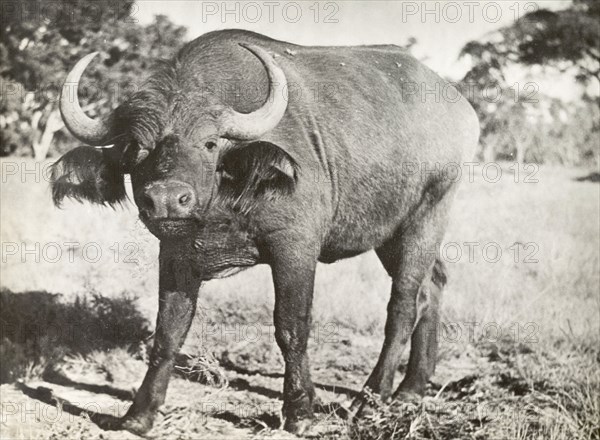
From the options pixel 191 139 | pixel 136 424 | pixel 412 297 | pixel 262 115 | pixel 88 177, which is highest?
pixel 262 115

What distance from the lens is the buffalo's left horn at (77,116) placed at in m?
3.04

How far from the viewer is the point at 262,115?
9.92 ft

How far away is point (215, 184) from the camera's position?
10.1 ft

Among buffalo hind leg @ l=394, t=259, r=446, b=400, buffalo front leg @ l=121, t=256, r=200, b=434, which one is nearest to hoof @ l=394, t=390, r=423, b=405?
buffalo hind leg @ l=394, t=259, r=446, b=400

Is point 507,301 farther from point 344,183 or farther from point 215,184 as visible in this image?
point 215,184

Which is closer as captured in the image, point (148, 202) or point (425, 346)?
point (148, 202)

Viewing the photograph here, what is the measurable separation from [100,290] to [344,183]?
166 centimetres

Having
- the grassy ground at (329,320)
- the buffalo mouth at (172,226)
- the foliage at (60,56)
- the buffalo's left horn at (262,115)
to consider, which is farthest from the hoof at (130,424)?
the foliage at (60,56)

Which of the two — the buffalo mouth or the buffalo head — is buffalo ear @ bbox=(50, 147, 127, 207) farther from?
the buffalo mouth

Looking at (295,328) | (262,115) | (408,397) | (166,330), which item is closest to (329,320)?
(408,397)

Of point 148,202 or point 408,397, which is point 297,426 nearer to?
point 408,397

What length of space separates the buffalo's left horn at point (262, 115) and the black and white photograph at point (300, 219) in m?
0.01

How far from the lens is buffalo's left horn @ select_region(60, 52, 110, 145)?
3.04m

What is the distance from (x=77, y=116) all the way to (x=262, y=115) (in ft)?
2.67
